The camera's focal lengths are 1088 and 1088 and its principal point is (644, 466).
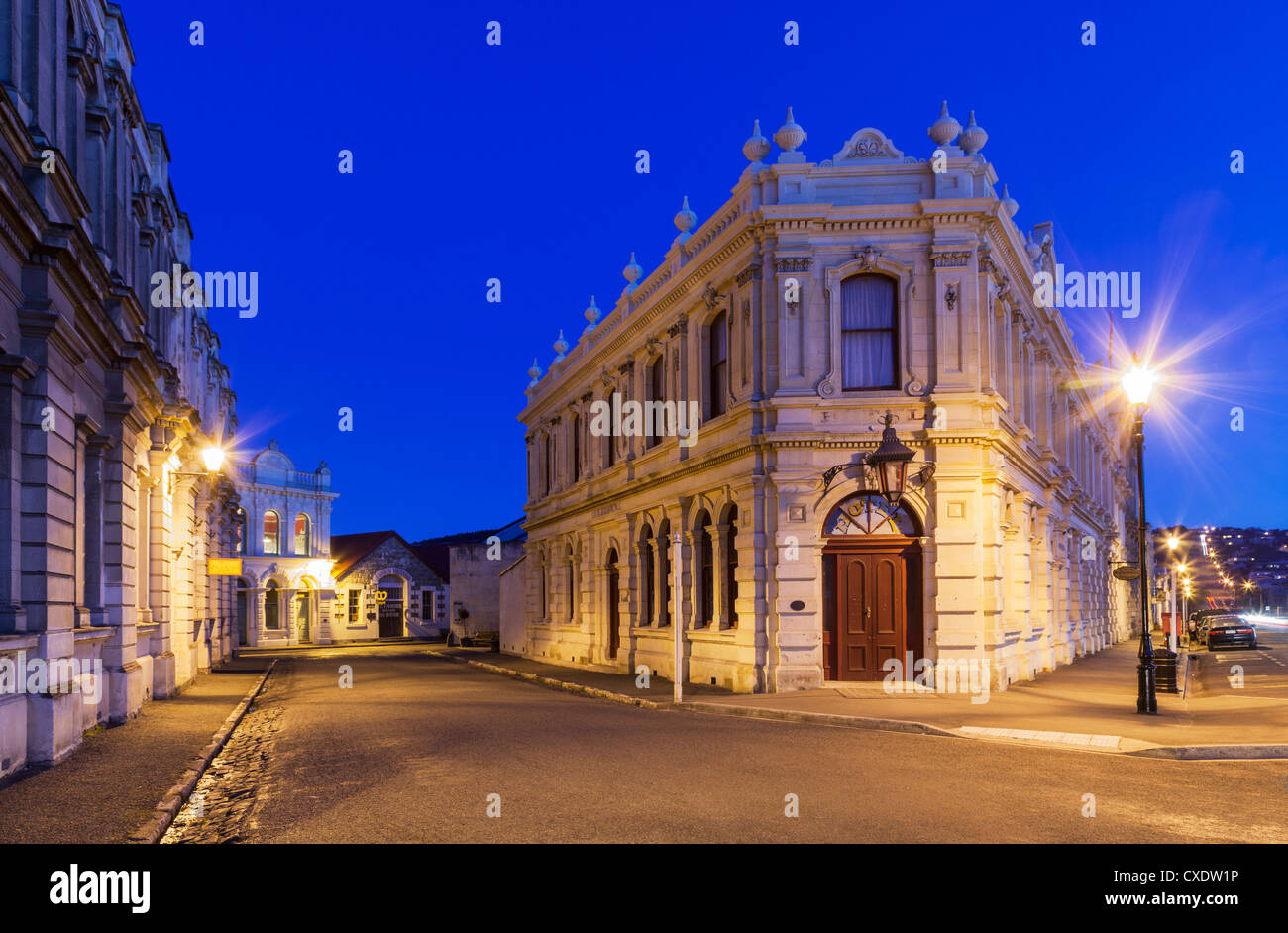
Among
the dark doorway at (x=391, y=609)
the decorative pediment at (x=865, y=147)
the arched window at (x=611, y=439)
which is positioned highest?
the decorative pediment at (x=865, y=147)

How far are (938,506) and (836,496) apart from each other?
192 centimetres

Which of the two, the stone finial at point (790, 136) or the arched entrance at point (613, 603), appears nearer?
the stone finial at point (790, 136)

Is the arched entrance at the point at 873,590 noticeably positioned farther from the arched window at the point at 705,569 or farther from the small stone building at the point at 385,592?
the small stone building at the point at 385,592

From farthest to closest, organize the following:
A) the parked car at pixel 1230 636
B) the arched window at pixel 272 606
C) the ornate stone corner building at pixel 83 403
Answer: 1. the arched window at pixel 272 606
2. the parked car at pixel 1230 636
3. the ornate stone corner building at pixel 83 403

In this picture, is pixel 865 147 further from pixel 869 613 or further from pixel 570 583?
pixel 570 583

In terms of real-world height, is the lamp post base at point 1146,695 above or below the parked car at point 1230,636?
above

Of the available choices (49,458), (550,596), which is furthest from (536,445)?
(49,458)

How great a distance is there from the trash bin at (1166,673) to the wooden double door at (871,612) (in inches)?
212

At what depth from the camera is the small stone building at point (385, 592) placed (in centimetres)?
6456

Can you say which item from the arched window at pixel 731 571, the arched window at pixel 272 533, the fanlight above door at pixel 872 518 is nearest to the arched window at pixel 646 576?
the arched window at pixel 731 571

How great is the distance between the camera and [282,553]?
60.7 m

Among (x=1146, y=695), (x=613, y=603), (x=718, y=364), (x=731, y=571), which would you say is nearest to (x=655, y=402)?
(x=718, y=364)

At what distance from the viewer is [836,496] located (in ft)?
69.2
